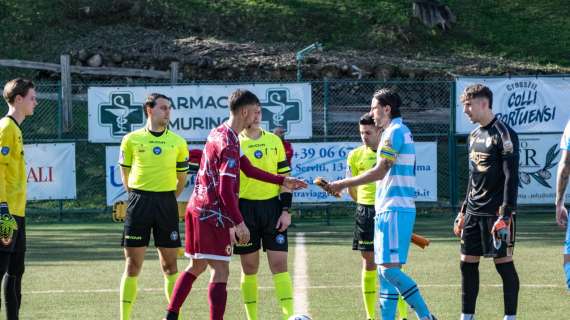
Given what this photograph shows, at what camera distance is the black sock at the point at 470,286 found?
9250 mm

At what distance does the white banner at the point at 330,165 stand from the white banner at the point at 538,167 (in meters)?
1.73

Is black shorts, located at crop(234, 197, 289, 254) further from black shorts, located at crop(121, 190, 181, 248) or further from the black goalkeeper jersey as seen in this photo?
the black goalkeeper jersey

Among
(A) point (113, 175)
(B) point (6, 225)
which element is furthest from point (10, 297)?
(A) point (113, 175)

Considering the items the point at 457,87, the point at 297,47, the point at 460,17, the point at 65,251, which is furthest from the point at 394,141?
the point at 460,17

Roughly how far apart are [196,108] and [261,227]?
1109 cm

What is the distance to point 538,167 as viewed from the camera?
2031 cm

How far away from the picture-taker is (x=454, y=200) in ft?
68.4

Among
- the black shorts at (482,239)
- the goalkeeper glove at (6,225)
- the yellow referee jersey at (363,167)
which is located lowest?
the black shorts at (482,239)

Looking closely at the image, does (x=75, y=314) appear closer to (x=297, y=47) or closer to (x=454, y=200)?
(x=454, y=200)

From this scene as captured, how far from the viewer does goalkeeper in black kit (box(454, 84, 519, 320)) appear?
29.3 feet

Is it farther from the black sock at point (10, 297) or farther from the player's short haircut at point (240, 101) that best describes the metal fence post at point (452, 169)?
the black sock at point (10, 297)

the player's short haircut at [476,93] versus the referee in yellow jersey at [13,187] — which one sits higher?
the player's short haircut at [476,93]

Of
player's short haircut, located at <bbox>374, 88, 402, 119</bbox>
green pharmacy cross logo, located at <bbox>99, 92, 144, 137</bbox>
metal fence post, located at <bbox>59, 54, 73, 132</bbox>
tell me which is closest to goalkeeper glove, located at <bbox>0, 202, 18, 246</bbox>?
player's short haircut, located at <bbox>374, 88, 402, 119</bbox>

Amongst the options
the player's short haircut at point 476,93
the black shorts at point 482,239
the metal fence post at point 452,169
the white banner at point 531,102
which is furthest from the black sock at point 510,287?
the metal fence post at point 452,169
